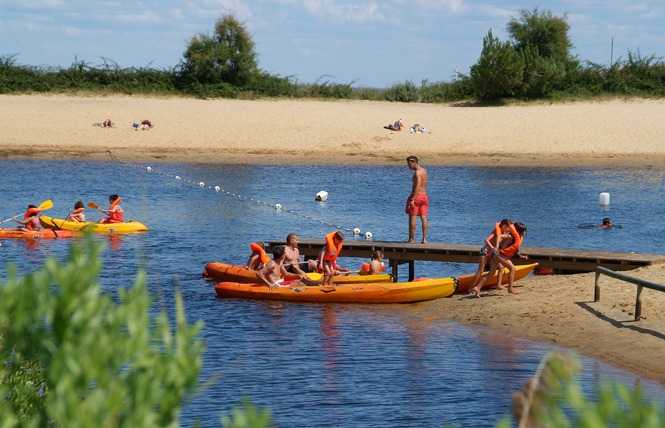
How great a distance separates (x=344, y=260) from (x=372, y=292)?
5.57 meters

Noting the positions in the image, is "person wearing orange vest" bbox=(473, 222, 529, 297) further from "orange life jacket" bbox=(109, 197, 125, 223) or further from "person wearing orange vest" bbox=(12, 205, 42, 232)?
"person wearing orange vest" bbox=(12, 205, 42, 232)

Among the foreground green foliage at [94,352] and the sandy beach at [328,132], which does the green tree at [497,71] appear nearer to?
the sandy beach at [328,132]

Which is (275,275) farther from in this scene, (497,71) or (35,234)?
(497,71)

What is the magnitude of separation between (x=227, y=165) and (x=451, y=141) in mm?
10095

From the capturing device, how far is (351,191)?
37219 millimetres

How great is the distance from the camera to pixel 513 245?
17.8 meters

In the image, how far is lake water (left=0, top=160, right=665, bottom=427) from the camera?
43.6 ft

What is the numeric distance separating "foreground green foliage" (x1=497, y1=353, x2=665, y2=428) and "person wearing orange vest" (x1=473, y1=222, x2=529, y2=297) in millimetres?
13048

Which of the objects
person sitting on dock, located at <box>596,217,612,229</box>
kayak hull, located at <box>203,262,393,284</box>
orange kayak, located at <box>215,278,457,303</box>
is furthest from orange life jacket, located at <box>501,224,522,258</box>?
person sitting on dock, located at <box>596,217,612,229</box>

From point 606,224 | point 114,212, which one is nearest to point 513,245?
point 606,224

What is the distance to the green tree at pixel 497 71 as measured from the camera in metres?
56.1

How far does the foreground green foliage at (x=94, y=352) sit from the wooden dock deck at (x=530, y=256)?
→ 1460cm

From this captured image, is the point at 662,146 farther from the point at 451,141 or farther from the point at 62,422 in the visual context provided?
the point at 62,422

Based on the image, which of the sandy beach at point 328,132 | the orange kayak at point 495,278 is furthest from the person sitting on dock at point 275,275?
the sandy beach at point 328,132
